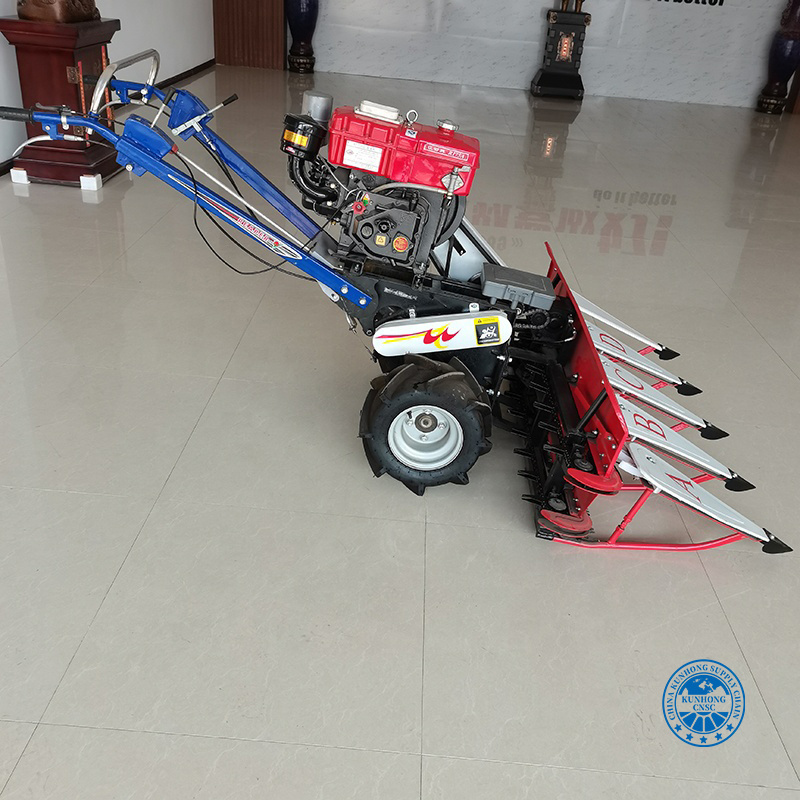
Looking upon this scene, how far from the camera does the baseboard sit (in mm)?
8688

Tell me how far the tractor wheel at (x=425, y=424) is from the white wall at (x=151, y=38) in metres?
4.04

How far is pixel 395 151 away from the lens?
2.41 meters

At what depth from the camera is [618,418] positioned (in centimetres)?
214

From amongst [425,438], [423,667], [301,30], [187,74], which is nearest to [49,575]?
[423,667]

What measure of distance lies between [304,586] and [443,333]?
0.90 m

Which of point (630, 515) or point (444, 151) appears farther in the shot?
point (444, 151)

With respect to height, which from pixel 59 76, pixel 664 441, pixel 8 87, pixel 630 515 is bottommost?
pixel 630 515

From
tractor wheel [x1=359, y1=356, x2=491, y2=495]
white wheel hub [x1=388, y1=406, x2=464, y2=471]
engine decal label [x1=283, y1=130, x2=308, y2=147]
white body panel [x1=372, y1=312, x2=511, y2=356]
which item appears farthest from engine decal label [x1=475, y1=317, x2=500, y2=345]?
engine decal label [x1=283, y1=130, x2=308, y2=147]

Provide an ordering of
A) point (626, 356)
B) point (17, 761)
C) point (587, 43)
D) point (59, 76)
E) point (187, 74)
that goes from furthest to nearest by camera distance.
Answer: point (587, 43), point (187, 74), point (59, 76), point (626, 356), point (17, 761)

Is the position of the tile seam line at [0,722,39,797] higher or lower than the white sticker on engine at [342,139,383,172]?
lower

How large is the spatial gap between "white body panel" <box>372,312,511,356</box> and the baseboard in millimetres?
7134

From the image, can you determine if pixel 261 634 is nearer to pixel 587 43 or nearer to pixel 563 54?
pixel 563 54

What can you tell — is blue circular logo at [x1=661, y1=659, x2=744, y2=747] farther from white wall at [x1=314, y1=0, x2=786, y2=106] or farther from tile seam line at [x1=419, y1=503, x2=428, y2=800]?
white wall at [x1=314, y1=0, x2=786, y2=106]

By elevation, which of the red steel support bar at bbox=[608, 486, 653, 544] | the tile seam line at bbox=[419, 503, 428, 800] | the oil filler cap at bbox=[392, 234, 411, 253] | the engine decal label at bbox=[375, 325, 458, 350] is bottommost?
the tile seam line at bbox=[419, 503, 428, 800]
